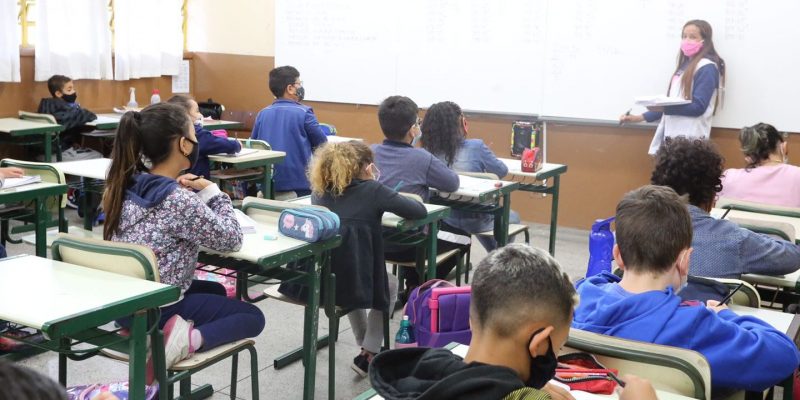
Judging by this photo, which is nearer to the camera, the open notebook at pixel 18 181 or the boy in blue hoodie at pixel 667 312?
the boy in blue hoodie at pixel 667 312

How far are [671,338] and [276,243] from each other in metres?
1.51

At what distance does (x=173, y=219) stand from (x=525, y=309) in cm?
158

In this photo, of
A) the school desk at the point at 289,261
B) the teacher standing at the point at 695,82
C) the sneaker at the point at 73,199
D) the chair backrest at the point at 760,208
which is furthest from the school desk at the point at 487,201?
the sneaker at the point at 73,199

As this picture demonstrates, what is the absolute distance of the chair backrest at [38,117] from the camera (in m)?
6.50

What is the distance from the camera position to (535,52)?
22.3ft

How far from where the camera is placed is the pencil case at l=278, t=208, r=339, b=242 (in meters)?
A: 3.03

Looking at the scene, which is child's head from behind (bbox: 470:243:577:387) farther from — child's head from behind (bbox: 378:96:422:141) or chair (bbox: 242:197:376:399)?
child's head from behind (bbox: 378:96:422:141)

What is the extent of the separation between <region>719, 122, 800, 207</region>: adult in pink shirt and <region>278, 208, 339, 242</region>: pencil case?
7.22ft

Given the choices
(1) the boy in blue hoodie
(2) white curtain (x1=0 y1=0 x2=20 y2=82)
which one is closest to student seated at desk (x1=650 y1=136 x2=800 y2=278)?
(1) the boy in blue hoodie

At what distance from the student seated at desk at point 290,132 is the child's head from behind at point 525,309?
4.33m

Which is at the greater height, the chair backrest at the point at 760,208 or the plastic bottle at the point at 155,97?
the plastic bottle at the point at 155,97

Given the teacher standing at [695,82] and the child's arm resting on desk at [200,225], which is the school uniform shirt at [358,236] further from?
the teacher standing at [695,82]

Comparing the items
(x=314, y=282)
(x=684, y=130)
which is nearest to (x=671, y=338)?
(x=314, y=282)

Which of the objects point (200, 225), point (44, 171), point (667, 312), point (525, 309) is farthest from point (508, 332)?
point (44, 171)
